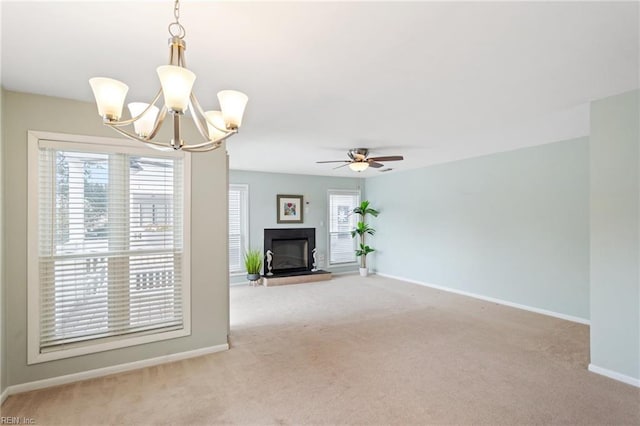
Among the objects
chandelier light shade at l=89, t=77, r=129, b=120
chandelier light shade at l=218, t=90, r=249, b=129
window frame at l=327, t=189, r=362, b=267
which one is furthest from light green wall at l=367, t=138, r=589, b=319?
chandelier light shade at l=89, t=77, r=129, b=120

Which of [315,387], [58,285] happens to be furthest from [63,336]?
[315,387]

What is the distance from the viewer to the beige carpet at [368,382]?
92.9 inches

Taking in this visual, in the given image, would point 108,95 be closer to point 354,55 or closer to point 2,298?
point 354,55

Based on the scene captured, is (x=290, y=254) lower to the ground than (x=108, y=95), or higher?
lower

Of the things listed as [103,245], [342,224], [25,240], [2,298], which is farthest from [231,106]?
[342,224]

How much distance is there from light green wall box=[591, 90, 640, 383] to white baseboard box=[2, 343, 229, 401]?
11.7 ft

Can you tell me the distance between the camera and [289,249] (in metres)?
7.60

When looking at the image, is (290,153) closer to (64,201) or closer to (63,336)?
(64,201)

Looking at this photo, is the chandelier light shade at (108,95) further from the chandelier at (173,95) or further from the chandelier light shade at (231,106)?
the chandelier light shade at (231,106)

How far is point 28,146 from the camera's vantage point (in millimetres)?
2707

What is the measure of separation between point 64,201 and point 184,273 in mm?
1181

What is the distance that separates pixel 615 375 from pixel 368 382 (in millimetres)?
2099

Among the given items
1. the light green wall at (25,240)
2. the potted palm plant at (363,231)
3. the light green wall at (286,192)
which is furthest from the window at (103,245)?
the potted palm plant at (363,231)

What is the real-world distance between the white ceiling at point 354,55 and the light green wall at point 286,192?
3.72m
